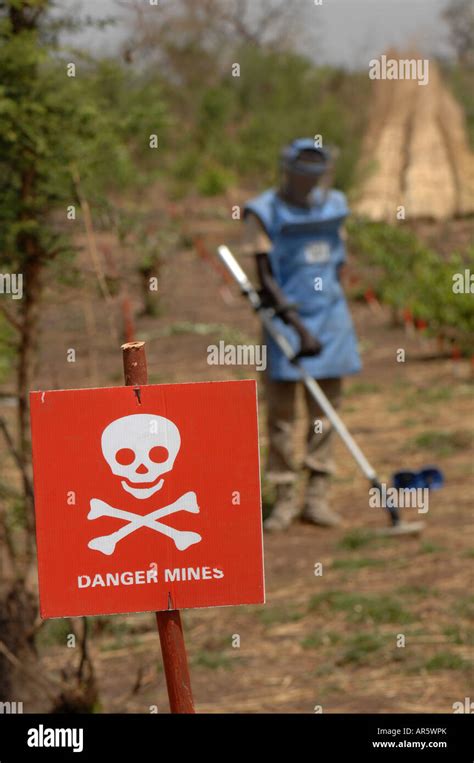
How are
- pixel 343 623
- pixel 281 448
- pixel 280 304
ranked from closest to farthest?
pixel 343 623 → pixel 280 304 → pixel 281 448

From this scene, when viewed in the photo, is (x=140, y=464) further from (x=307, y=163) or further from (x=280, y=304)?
(x=307, y=163)

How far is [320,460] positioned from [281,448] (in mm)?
206

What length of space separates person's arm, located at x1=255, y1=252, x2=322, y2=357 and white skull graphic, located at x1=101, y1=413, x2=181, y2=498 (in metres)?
3.61

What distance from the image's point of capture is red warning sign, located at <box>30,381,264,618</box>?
2.73m

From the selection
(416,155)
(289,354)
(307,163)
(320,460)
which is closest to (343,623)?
(289,354)

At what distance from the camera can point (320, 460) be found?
22.7 feet

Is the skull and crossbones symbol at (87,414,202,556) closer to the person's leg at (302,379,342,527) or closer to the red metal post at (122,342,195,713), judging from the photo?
the red metal post at (122,342,195,713)

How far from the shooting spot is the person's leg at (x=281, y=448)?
6.85 m

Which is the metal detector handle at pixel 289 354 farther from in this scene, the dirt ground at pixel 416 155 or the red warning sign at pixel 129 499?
the dirt ground at pixel 416 155

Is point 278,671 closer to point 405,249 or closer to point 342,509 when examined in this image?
point 342,509

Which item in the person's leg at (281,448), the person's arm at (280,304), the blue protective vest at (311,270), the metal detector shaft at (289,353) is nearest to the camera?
the person's arm at (280,304)

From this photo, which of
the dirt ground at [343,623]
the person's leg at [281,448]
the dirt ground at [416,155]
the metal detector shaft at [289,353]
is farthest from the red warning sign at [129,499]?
the dirt ground at [416,155]

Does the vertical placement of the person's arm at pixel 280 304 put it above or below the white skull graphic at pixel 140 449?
above

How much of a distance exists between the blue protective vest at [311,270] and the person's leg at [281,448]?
198 mm
